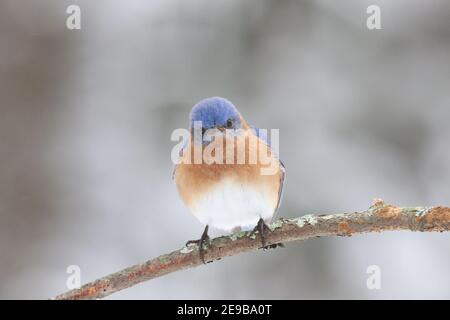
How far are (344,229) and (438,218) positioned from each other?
368 millimetres

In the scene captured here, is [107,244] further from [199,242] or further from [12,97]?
[199,242]

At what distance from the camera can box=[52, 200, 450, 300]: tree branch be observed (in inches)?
95.8

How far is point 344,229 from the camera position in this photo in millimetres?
2555

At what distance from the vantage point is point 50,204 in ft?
16.6

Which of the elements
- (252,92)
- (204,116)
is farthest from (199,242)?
(252,92)

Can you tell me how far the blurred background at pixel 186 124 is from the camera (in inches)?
192

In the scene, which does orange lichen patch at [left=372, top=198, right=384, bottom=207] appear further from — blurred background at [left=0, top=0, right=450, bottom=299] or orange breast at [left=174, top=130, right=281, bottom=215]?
blurred background at [left=0, top=0, right=450, bottom=299]

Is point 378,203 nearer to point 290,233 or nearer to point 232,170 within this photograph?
point 290,233

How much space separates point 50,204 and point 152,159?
88cm

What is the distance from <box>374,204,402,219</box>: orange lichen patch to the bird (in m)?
0.70

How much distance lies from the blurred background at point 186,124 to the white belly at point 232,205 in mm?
1648

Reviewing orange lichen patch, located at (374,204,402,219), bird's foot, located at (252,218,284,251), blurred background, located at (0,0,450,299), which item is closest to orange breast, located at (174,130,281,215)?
bird's foot, located at (252,218,284,251)

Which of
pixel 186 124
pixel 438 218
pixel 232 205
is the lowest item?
pixel 438 218

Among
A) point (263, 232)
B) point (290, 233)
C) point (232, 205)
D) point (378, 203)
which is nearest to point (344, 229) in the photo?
point (378, 203)
